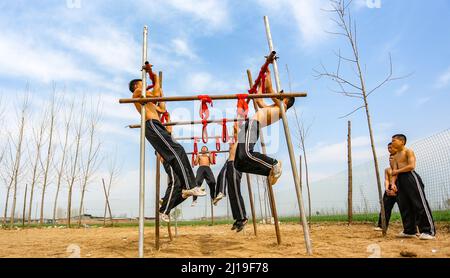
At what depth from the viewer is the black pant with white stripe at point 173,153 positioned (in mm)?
4477

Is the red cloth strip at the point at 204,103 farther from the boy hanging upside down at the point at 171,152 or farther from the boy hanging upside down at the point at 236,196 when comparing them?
the boy hanging upside down at the point at 236,196

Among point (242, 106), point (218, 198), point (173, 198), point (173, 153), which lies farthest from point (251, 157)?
point (218, 198)

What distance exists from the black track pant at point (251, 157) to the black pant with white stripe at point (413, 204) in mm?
2518

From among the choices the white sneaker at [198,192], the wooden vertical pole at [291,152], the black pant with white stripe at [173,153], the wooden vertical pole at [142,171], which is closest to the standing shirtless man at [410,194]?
the wooden vertical pole at [291,152]

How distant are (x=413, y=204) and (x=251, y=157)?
291 cm

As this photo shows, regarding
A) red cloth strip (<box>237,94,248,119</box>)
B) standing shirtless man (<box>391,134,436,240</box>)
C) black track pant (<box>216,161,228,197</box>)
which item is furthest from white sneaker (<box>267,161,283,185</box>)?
black track pant (<box>216,161,228,197</box>)

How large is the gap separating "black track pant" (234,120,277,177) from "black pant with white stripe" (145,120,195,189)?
718mm

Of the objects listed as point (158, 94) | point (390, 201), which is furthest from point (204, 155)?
point (390, 201)

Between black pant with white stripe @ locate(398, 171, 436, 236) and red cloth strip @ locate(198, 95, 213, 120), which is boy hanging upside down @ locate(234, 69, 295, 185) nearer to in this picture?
red cloth strip @ locate(198, 95, 213, 120)

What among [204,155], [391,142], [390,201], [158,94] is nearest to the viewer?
[158,94]

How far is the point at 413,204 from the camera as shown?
5.32m
